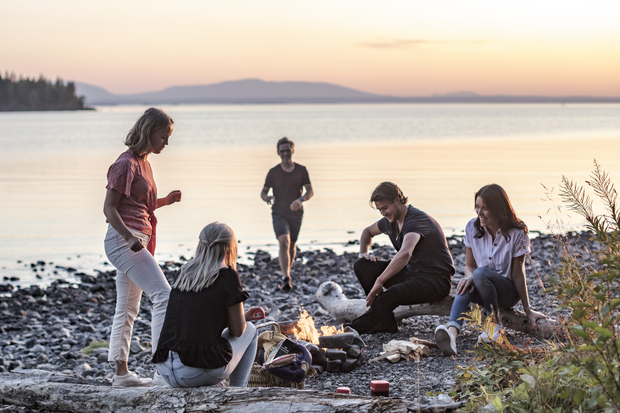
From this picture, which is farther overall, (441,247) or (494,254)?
(441,247)

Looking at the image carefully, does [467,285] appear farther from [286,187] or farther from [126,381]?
[286,187]

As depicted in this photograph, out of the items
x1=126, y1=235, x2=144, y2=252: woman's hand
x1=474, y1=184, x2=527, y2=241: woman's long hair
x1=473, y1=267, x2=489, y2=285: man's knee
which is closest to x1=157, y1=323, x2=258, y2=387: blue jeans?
x1=126, y1=235, x2=144, y2=252: woman's hand

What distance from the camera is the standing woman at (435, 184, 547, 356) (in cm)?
613

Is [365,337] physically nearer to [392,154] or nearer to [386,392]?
[386,392]

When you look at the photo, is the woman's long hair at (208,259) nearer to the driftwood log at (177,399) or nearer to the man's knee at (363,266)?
the driftwood log at (177,399)

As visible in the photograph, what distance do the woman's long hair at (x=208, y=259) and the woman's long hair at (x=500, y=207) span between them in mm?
2739

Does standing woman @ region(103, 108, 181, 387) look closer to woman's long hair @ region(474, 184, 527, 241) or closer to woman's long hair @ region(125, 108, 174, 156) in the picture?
woman's long hair @ region(125, 108, 174, 156)

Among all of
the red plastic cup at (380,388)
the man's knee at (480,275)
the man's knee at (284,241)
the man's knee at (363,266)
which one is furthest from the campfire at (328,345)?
the man's knee at (284,241)

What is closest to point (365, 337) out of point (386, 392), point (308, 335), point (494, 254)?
point (308, 335)

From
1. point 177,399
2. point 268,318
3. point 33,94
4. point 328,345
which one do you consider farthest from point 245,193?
point 33,94

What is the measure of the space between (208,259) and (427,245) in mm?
3067

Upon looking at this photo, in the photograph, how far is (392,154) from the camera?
40.7m

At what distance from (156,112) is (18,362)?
12.3 feet

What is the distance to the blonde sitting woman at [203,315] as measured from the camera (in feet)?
14.9
